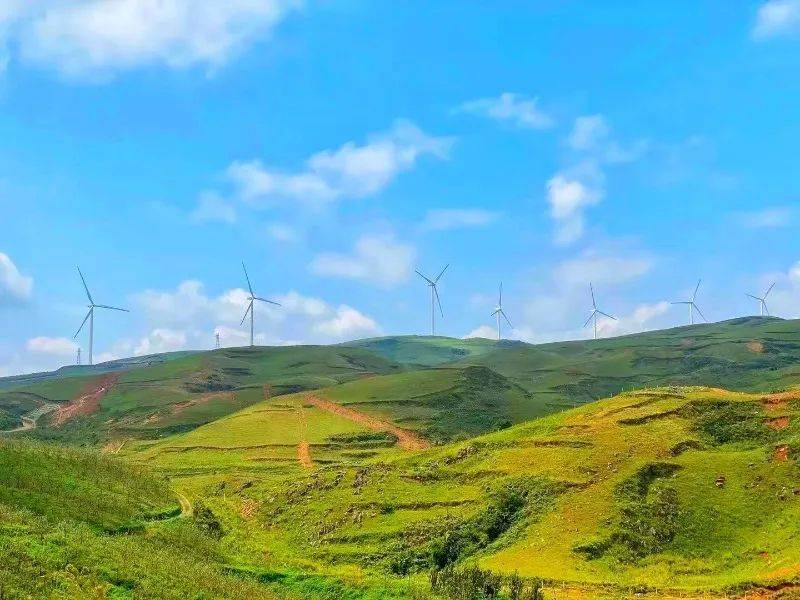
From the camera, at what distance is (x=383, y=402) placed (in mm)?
145750

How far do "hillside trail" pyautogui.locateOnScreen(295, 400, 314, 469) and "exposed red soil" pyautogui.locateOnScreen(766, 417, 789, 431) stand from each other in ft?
191

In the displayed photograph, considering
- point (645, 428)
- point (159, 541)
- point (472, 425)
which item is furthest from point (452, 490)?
point (472, 425)

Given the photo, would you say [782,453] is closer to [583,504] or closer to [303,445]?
[583,504]

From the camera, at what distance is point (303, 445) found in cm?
11712

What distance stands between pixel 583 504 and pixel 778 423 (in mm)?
23678

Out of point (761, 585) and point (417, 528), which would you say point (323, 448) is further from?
point (761, 585)

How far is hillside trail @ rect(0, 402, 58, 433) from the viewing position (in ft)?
554

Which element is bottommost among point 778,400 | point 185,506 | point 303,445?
point 185,506

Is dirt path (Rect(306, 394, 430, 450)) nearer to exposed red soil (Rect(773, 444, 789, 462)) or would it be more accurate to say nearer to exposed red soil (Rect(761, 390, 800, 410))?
exposed red soil (Rect(761, 390, 800, 410))

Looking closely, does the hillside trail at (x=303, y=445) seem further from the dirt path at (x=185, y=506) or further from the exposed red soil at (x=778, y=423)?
the exposed red soil at (x=778, y=423)

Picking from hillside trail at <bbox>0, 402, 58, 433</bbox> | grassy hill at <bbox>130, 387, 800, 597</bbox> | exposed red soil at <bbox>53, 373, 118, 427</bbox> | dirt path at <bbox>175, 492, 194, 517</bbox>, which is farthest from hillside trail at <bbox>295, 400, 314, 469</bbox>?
hillside trail at <bbox>0, 402, 58, 433</bbox>

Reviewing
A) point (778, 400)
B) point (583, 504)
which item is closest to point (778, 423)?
point (778, 400)

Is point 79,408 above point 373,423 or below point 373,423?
above

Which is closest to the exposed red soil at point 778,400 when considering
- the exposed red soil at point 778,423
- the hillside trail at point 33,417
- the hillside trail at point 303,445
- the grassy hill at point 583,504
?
the grassy hill at point 583,504
